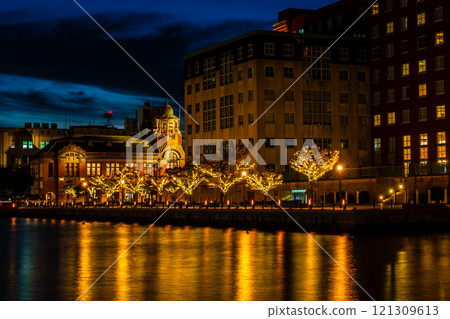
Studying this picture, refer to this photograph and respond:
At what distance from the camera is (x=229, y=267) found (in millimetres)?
52281

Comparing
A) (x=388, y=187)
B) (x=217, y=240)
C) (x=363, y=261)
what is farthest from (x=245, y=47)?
(x=363, y=261)

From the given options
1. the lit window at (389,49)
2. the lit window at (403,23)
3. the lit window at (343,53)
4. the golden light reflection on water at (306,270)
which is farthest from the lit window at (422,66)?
the golden light reflection on water at (306,270)

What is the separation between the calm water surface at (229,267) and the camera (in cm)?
4019

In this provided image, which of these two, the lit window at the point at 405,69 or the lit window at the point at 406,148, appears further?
the lit window at the point at 405,69

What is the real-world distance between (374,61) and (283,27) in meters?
24.2

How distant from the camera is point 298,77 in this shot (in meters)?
130

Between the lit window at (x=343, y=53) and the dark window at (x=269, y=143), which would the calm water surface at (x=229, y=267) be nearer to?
the dark window at (x=269, y=143)

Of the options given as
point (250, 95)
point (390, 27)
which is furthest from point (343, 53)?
point (250, 95)

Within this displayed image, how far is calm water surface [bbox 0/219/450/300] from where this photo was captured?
40.2 meters

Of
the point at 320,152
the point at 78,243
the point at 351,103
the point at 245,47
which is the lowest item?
the point at 78,243

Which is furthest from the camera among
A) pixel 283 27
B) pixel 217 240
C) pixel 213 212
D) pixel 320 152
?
pixel 283 27
